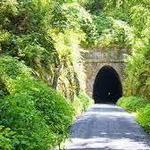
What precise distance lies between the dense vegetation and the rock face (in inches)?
311

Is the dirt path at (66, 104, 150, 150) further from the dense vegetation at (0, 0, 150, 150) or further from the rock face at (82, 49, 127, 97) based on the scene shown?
the rock face at (82, 49, 127, 97)

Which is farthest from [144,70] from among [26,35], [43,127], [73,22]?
[43,127]

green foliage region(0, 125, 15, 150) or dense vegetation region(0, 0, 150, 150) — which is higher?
dense vegetation region(0, 0, 150, 150)

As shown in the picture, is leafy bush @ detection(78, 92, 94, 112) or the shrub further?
leafy bush @ detection(78, 92, 94, 112)

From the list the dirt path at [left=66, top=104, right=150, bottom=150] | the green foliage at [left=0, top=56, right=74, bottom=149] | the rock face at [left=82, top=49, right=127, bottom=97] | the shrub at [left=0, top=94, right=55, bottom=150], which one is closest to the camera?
the shrub at [left=0, top=94, right=55, bottom=150]

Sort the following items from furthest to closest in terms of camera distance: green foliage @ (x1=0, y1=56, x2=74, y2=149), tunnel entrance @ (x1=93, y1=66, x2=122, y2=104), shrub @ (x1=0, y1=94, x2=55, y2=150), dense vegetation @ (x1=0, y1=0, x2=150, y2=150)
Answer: tunnel entrance @ (x1=93, y1=66, x2=122, y2=104) → dense vegetation @ (x1=0, y1=0, x2=150, y2=150) → green foliage @ (x1=0, y1=56, x2=74, y2=149) → shrub @ (x1=0, y1=94, x2=55, y2=150)

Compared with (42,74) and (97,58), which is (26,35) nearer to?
(42,74)

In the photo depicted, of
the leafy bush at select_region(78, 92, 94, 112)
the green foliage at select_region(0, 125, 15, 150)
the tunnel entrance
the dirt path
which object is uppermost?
the tunnel entrance

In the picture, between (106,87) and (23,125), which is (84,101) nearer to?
(23,125)

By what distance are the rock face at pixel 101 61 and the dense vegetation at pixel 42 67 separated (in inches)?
311

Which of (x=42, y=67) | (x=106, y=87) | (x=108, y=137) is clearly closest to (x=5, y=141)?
(x=108, y=137)

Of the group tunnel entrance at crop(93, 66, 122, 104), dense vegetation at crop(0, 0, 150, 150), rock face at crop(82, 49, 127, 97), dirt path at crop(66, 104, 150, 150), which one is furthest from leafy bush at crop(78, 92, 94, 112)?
tunnel entrance at crop(93, 66, 122, 104)

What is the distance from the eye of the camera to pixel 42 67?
61.8ft

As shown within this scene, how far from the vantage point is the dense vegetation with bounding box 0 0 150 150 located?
1017cm
